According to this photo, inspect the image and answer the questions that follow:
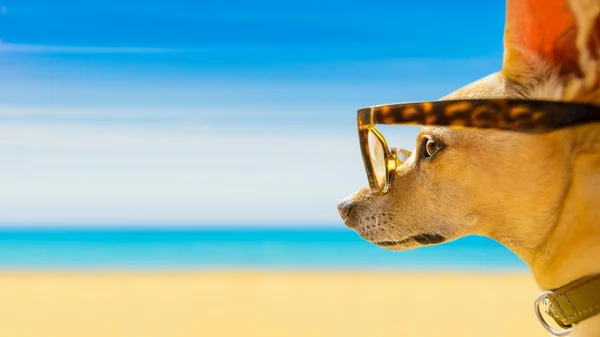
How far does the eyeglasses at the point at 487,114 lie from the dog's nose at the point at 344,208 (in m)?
0.32

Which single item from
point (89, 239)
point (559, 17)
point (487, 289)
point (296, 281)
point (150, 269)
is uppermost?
point (89, 239)

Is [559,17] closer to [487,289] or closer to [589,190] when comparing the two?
[589,190]

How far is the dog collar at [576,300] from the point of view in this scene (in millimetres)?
1326

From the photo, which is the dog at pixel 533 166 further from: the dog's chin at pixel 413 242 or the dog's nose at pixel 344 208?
the dog's nose at pixel 344 208

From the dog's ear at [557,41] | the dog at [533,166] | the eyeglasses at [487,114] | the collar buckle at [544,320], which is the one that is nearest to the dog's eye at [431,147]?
the dog at [533,166]

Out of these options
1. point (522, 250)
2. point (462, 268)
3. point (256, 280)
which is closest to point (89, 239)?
point (256, 280)

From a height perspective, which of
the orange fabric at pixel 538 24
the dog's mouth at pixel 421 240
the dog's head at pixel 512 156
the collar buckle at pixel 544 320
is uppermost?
the orange fabric at pixel 538 24

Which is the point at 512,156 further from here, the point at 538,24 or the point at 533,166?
the point at 538,24

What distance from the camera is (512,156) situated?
4.64 feet

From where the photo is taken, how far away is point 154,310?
17.8 feet

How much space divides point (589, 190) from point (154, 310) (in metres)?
4.65

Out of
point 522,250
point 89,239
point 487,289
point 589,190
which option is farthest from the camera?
point 89,239

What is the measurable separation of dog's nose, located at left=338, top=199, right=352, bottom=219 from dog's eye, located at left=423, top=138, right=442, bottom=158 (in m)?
0.33

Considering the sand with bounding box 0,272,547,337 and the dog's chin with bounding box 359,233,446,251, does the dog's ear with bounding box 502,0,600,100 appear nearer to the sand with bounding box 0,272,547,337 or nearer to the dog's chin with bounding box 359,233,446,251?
the dog's chin with bounding box 359,233,446,251
